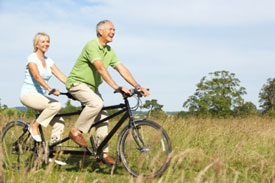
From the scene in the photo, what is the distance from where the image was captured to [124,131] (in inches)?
199

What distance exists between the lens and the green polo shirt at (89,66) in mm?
5070

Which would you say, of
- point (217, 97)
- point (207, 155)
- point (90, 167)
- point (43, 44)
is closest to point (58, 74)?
point (43, 44)

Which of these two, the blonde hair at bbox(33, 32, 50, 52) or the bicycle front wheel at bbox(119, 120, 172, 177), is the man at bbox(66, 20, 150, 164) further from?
the blonde hair at bbox(33, 32, 50, 52)

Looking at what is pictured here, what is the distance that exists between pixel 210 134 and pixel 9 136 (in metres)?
4.02

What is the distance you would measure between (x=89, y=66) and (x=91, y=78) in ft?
0.58

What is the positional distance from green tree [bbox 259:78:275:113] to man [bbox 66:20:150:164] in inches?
2310

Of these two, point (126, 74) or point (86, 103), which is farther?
point (126, 74)

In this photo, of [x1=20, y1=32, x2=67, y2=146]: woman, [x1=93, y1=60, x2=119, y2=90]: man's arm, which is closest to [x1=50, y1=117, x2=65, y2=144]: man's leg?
[x1=20, y1=32, x2=67, y2=146]: woman

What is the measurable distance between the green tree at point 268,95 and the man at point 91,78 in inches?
2310

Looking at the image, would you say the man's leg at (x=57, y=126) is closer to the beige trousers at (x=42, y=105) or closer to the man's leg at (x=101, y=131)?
the beige trousers at (x=42, y=105)

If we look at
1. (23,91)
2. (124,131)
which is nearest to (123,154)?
(124,131)

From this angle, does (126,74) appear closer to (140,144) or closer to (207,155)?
(140,144)

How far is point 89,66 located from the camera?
205 inches

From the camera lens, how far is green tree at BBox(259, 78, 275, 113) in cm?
6000
